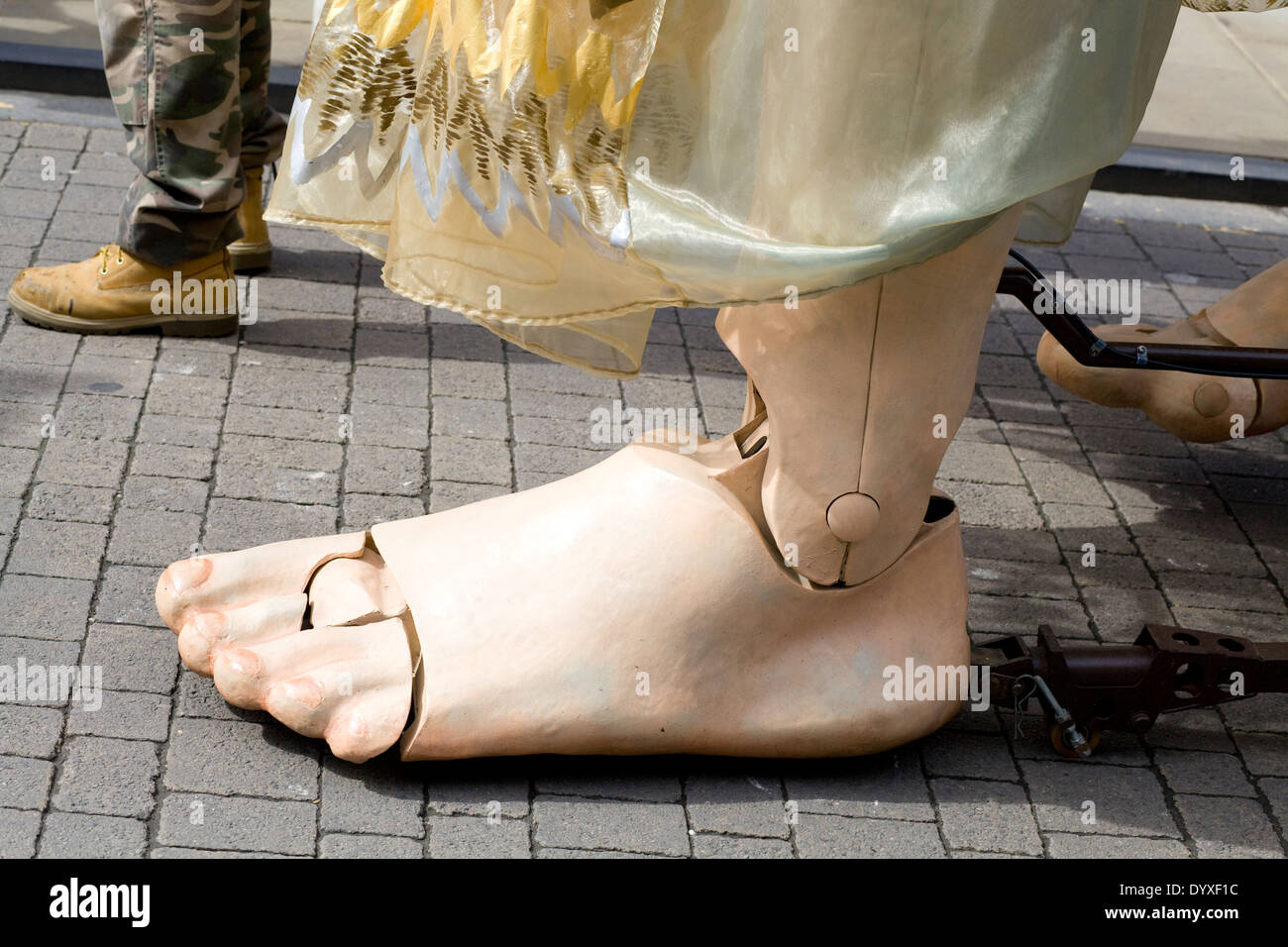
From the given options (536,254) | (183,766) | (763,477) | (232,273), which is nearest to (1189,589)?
(763,477)

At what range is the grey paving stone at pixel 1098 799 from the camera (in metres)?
2.31

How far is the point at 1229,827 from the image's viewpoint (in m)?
2.33

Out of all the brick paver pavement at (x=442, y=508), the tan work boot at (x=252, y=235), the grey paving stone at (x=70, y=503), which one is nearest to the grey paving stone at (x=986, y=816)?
the brick paver pavement at (x=442, y=508)

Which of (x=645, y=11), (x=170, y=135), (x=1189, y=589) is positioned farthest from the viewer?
(x=170, y=135)

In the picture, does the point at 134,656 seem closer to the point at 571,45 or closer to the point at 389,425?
the point at 389,425

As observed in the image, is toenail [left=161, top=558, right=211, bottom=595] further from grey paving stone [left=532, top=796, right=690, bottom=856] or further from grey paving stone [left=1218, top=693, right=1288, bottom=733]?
grey paving stone [left=1218, top=693, right=1288, bottom=733]

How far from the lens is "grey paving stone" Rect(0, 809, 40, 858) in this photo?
1.99 m

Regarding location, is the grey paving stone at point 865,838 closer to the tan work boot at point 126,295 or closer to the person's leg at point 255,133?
the tan work boot at point 126,295

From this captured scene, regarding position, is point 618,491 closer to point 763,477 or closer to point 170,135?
point 763,477

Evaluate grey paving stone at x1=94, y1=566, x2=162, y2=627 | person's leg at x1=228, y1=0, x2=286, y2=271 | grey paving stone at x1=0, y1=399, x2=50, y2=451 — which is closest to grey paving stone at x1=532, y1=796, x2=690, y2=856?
grey paving stone at x1=94, y1=566, x2=162, y2=627

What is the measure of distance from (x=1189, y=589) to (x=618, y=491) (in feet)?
4.49

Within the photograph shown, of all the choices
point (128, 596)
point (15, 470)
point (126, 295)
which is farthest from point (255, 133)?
point (128, 596)

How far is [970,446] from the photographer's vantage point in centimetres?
345
